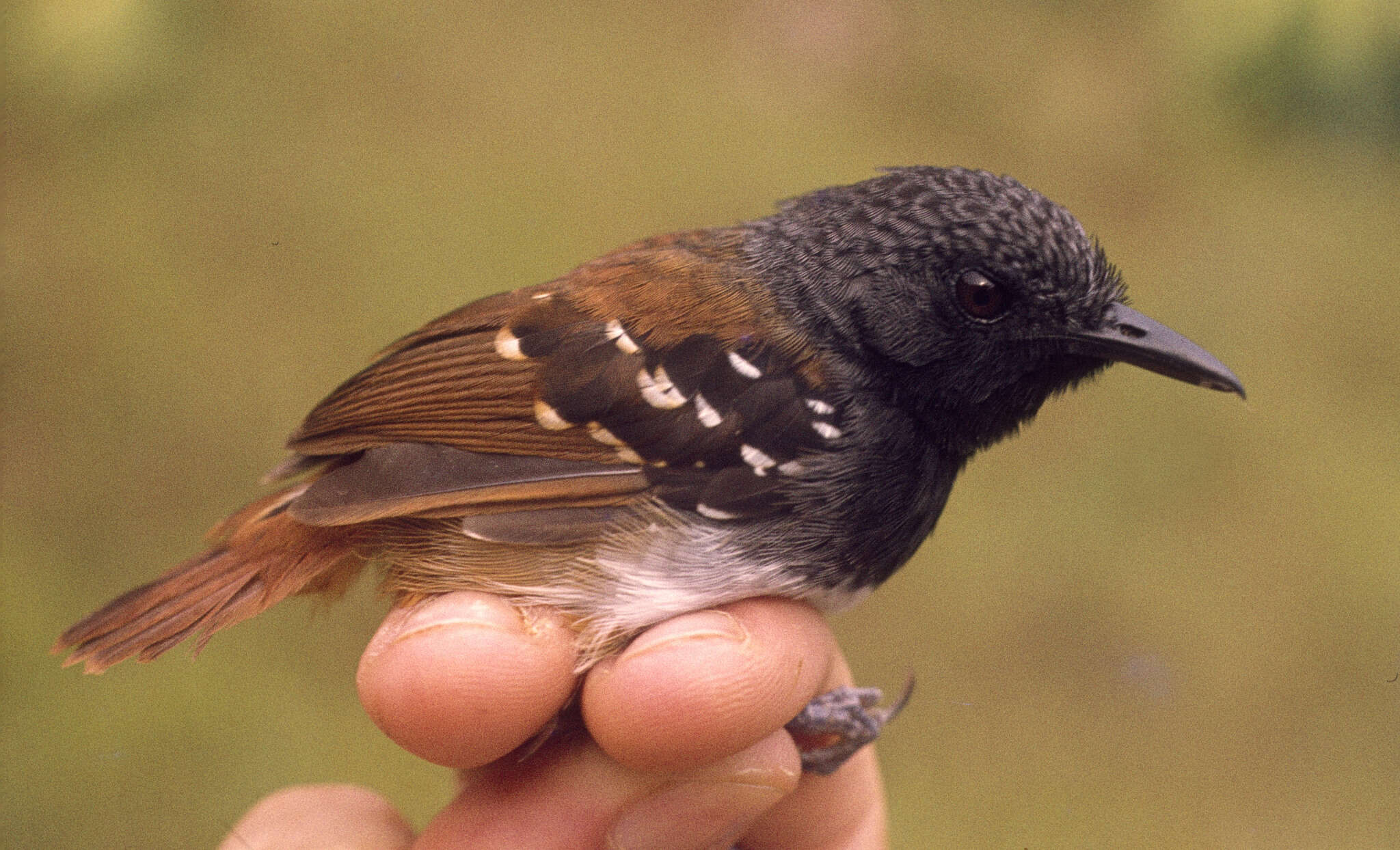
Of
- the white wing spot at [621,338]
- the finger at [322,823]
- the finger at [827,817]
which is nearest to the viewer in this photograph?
the white wing spot at [621,338]

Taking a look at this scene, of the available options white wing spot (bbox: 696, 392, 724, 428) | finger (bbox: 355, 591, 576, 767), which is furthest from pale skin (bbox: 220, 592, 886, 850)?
white wing spot (bbox: 696, 392, 724, 428)

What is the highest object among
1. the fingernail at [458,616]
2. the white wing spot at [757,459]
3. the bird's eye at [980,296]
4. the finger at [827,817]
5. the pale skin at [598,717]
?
the bird's eye at [980,296]

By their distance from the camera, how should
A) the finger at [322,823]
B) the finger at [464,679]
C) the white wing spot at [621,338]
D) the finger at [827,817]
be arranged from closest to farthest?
the finger at [464,679] < the white wing spot at [621,338] < the finger at [322,823] < the finger at [827,817]

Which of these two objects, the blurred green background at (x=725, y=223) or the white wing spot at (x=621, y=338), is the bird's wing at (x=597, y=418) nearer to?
the white wing spot at (x=621, y=338)

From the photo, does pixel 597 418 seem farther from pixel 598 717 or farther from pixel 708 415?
pixel 598 717

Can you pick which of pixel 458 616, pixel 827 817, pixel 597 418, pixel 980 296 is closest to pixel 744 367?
pixel 597 418

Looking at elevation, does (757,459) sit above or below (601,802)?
above

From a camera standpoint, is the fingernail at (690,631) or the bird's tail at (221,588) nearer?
the fingernail at (690,631)

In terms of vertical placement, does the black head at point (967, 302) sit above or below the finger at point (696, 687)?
above

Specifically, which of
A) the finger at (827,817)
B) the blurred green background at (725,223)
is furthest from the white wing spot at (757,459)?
the blurred green background at (725,223)
